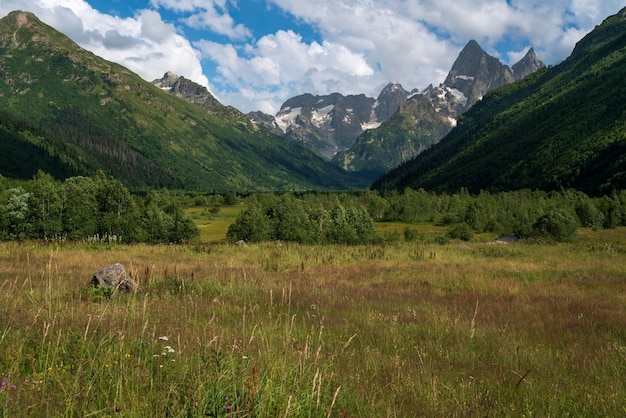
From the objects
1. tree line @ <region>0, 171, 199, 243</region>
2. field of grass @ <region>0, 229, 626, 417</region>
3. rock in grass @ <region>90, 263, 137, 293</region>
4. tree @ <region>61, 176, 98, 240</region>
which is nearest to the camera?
field of grass @ <region>0, 229, 626, 417</region>

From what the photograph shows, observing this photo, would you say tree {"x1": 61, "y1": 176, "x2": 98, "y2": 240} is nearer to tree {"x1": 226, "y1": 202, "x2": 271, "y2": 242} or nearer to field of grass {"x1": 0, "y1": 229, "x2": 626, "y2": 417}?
tree {"x1": 226, "y1": 202, "x2": 271, "y2": 242}

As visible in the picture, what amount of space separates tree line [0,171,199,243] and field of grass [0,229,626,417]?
46.6 metres

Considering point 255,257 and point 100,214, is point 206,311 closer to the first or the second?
point 255,257

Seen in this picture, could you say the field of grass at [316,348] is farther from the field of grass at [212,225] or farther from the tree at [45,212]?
the field of grass at [212,225]

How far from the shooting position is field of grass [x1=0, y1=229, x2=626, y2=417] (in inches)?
145

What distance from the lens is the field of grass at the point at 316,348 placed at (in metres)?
3.67

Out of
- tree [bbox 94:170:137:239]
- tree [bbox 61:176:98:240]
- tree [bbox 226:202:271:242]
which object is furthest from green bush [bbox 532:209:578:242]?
tree [bbox 61:176:98:240]

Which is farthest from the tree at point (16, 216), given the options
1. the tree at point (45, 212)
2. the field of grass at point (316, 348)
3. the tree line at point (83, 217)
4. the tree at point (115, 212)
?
the field of grass at point (316, 348)

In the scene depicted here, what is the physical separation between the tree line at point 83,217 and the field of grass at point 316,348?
4663cm

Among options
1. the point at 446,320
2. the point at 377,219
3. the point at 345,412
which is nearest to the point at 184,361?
the point at 345,412

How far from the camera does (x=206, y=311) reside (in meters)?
9.04

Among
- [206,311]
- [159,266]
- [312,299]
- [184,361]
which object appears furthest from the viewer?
[159,266]

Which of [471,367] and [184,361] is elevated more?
[184,361]

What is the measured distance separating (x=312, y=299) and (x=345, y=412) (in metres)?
7.39
